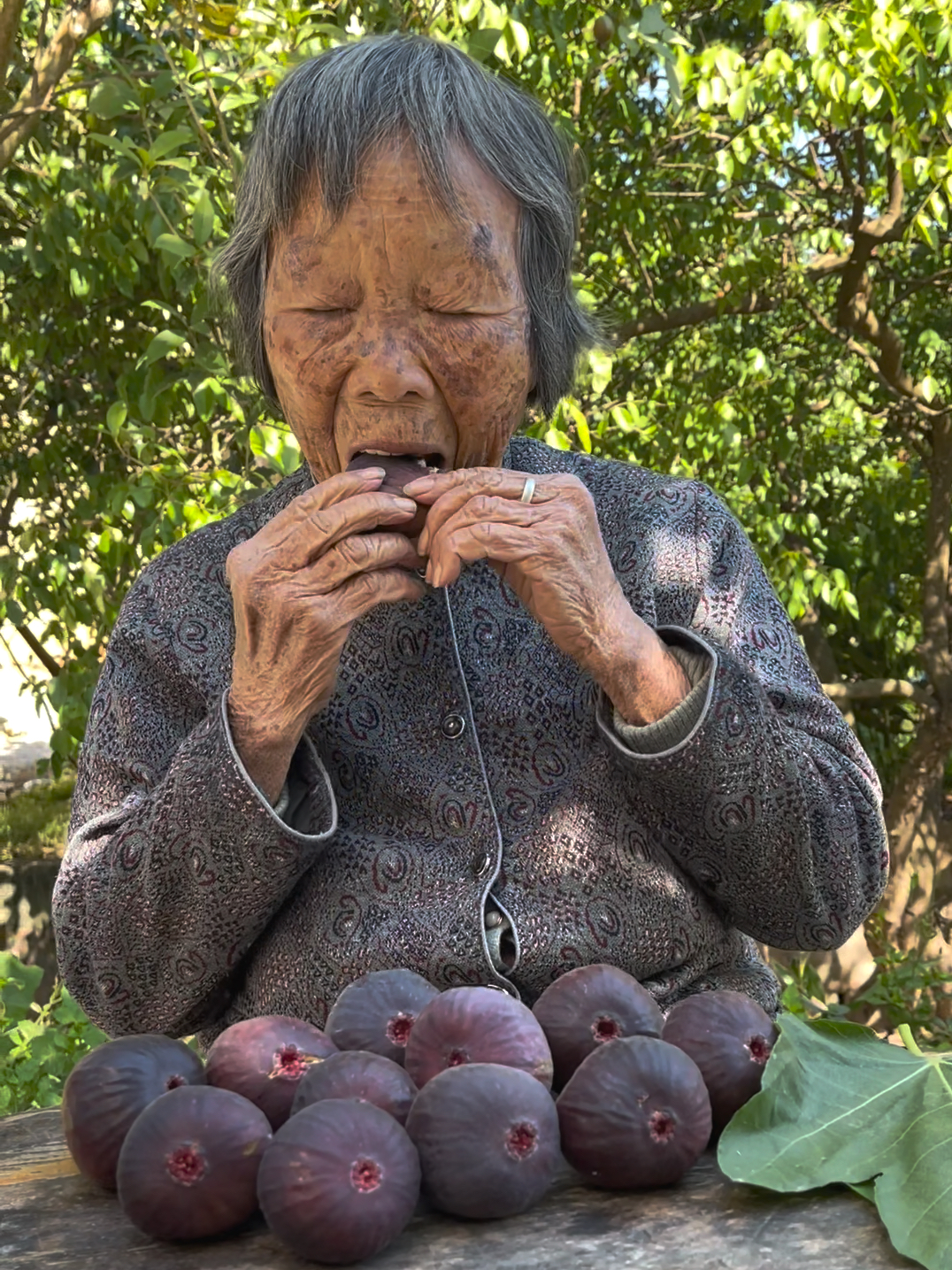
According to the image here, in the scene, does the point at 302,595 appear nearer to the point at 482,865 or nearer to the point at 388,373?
the point at 388,373

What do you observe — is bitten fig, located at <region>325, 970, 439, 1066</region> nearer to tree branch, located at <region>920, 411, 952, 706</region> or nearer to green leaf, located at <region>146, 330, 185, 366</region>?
green leaf, located at <region>146, 330, 185, 366</region>

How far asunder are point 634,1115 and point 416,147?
48.9 inches

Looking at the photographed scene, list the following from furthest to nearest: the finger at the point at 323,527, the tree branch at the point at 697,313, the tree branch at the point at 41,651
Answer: the tree branch at the point at 697,313 < the tree branch at the point at 41,651 < the finger at the point at 323,527

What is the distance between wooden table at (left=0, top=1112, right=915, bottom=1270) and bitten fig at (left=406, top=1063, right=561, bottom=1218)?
0.10 feet

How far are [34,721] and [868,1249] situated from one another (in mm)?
11127

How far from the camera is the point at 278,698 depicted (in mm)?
1688

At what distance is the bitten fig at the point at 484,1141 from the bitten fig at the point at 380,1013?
0.62 ft

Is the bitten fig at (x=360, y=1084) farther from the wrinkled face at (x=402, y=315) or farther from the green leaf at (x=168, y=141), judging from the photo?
the green leaf at (x=168, y=141)

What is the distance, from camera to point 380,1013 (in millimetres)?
1380

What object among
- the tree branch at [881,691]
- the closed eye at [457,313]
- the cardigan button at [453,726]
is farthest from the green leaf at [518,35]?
the tree branch at [881,691]

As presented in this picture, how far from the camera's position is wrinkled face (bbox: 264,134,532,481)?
1.84m

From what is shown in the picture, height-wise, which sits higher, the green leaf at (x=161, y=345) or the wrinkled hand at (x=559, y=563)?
the green leaf at (x=161, y=345)

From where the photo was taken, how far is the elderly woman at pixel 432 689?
66.7 inches

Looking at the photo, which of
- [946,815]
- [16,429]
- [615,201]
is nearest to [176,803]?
[16,429]
